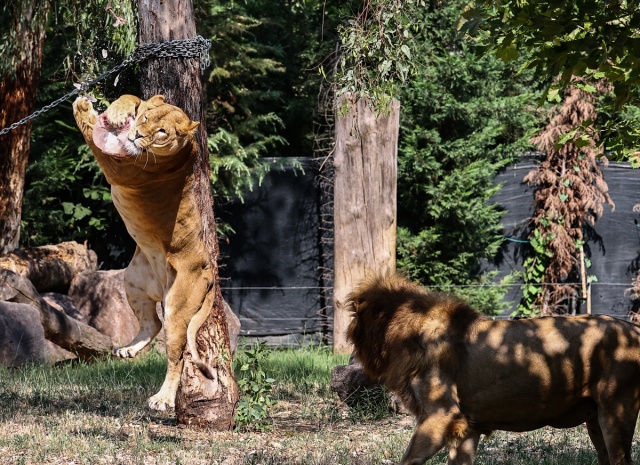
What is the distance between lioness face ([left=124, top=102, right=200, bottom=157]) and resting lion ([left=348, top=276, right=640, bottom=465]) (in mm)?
2209

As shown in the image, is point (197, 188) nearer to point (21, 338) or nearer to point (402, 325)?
point (402, 325)

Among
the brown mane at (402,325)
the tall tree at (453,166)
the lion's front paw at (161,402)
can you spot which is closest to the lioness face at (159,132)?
the lion's front paw at (161,402)

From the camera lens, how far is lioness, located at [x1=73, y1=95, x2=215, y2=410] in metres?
3.85

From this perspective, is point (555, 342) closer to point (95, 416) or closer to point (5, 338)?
point (95, 416)

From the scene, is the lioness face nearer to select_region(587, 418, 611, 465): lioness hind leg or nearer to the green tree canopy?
the green tree canopy

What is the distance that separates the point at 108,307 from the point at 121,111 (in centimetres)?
855

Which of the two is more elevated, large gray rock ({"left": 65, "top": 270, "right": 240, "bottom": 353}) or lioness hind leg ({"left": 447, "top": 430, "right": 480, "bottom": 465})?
large gray rock ({"left": 65, "top": 270, "right": 240, "bottom": 353})

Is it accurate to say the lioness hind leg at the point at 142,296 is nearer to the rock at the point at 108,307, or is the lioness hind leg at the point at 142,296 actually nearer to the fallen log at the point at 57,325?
the fallen log at the point at 57,325

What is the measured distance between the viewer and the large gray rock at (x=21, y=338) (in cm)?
1032

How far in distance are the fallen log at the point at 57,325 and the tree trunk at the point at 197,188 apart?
382 cm

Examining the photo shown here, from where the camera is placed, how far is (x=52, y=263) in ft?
41.2

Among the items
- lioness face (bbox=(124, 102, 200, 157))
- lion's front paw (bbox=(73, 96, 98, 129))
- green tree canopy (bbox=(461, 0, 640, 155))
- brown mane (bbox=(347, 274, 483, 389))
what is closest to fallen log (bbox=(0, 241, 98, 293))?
brown mane (bbox=(347, 274, 483, 389))

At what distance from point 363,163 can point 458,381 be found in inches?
227

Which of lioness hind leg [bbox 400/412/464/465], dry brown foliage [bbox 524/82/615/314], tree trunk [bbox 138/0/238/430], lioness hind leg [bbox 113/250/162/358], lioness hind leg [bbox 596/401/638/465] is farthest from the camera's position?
dry brown foliage [bbox 524/82/615/314]
